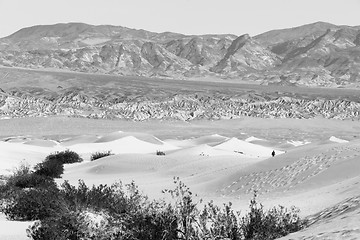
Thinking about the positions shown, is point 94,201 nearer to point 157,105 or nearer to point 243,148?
point 243,148

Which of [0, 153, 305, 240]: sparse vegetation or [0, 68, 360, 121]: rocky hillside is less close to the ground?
[0, 153, 305, 240]: sparse vegetation

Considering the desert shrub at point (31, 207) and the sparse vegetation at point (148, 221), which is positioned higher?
the sparse vegetation at point (148, 221)

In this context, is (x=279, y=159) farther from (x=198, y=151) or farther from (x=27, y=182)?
(x=198, y=151)

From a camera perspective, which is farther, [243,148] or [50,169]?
[243,148]

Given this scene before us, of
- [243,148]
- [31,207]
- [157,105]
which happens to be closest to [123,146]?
[243,148]

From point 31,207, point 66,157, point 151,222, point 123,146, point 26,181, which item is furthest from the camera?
point 123,146

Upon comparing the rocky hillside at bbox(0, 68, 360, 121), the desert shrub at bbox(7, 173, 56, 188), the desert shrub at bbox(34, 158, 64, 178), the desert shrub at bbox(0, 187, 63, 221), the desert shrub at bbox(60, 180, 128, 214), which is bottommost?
the rocky hillside at bbox(0, 68, 360, 121)

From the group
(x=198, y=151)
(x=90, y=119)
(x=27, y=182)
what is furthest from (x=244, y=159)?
(x=90, y=119)

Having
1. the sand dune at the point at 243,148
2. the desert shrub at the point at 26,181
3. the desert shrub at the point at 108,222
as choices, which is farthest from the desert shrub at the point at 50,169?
the sand dune at the point at 243,148

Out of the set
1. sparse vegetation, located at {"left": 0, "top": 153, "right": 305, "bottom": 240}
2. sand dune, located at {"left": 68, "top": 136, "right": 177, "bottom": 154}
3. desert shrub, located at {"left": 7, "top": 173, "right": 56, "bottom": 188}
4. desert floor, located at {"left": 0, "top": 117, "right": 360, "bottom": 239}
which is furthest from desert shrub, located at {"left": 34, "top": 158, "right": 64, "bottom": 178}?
sand dune, located at {"left": 68, "top": 136, "right": 177, "bottom": 154}

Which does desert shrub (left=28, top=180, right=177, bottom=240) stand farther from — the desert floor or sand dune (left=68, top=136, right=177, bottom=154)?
sand dune (left=68, top=136, right=177, bottom=154)

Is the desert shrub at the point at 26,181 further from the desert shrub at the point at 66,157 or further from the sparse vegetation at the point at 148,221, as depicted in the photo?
the desert shrub at the point at 66,157

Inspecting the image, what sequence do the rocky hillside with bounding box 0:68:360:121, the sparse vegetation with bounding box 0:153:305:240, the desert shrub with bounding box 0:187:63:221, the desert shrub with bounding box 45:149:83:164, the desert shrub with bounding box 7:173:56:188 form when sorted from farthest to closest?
the rocky hillside with bounding box 0:68:360:121 < the desert shrub with bounding box 45:149:83:164 < the desert shrub with bounding box 7:173:56:188 < the desert shrub with bounding box 0:187:63:221 < the sparse vegetation with bounding box 0:153:305:240
